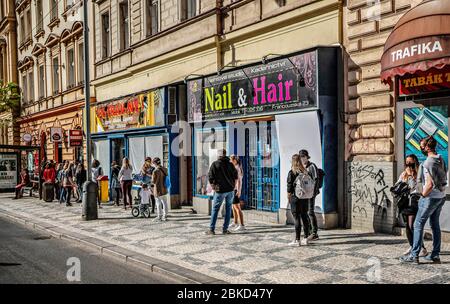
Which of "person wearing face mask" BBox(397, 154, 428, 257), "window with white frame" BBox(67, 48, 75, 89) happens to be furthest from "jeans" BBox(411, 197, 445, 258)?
"window with white frame" BBox(67, 48, 75, 89)

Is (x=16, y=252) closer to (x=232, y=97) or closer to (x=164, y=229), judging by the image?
(x=164, y=229)

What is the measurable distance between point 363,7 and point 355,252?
5083 millimetres

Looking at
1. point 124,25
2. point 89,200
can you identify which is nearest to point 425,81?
point 89,200

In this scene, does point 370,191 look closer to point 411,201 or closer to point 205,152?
point 411,201

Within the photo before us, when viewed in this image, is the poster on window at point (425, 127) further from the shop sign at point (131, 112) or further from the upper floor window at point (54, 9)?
the upper floor window at point (54, 9)

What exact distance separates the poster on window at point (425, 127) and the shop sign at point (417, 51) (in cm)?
115

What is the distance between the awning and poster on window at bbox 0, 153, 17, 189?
790 inches

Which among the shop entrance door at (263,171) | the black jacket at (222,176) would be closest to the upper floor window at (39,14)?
the shop entrance door at (263,171)

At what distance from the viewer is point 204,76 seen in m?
15.5

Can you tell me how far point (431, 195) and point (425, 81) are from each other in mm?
2973

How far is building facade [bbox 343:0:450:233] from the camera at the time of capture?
8.77 meters

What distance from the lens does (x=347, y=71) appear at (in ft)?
36.3
